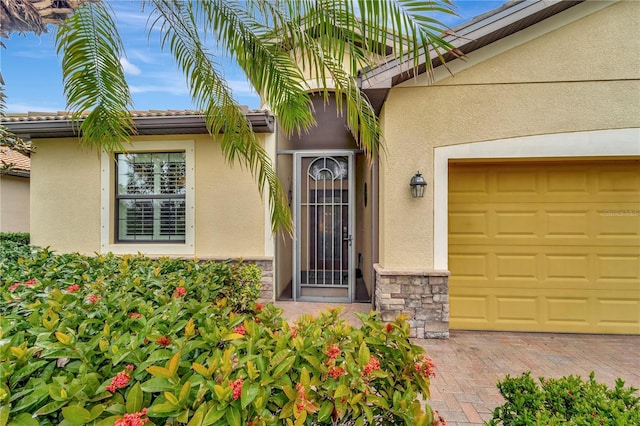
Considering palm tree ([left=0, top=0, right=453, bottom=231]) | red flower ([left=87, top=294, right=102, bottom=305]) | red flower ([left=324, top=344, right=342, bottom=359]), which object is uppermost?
palm tree ([left=0, top=0, right=453, bottom=231])

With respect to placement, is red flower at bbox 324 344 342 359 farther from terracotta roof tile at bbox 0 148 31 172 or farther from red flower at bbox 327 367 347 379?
terracotta roof tile at bbox 0 148 31 172

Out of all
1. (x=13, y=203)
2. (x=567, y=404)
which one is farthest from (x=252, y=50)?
(x=13, y=203)

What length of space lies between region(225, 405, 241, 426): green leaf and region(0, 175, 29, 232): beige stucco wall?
14.6 meters

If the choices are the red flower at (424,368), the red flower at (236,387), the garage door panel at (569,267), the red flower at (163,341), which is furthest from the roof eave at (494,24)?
the red flower at (236,387)

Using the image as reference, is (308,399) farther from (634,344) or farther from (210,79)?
(634,344)

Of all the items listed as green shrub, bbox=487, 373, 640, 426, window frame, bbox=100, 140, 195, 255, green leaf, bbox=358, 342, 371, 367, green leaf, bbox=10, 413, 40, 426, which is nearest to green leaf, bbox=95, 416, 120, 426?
green leaf, bbox=10, 413, 40, 426

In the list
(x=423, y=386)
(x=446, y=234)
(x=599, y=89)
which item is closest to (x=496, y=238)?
(x=446, y=234)

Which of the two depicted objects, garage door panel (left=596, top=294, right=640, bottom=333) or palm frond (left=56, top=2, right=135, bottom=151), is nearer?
palm frond (left=56, top=2, right=135, bottom=151)

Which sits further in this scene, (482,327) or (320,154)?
(320,154)

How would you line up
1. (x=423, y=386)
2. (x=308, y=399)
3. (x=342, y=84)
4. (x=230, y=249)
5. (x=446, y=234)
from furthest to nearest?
(x=230, y=249)
(x=446, y=234)
(x=342, y=84)
(x=423, y=386)
(x=308, y=399)

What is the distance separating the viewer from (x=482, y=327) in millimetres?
5328

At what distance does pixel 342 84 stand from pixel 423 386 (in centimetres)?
259

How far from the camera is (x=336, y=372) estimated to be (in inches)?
61.7

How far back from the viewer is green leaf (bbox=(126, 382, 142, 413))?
1.27m
